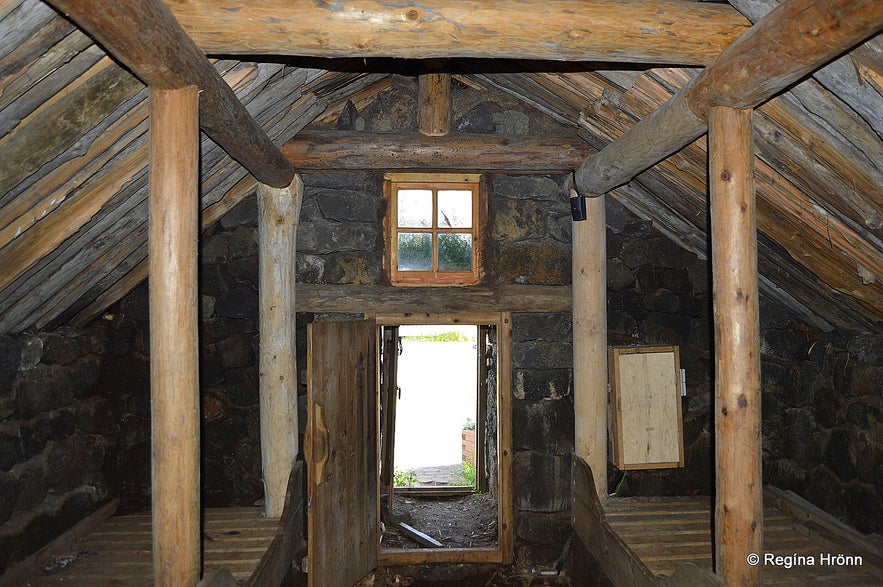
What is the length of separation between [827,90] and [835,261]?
1.32 metres

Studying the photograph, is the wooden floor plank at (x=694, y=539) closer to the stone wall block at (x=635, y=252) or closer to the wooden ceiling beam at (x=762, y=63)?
the stone wall block at (x=635, y=252)

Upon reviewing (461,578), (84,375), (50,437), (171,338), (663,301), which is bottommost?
(461,578)

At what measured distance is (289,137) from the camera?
4.34 m

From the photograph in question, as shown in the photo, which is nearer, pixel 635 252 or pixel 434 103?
pixel 434 103

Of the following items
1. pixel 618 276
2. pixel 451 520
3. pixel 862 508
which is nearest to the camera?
pixel 862 508

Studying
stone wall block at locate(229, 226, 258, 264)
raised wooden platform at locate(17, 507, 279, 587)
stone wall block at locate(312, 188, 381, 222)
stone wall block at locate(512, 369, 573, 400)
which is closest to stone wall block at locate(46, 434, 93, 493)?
raised wooden platform at locate(17, 507, 279, 587)

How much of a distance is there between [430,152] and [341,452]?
2082 mm

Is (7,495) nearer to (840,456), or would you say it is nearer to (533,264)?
(533,264)

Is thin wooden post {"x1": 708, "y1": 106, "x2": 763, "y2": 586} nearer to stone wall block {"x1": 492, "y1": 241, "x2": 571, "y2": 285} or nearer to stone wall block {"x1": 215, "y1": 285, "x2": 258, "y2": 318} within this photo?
stone wall block {"x1": 492, "y1": 241, "x2": 571, "y2": 285}

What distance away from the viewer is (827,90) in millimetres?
2363

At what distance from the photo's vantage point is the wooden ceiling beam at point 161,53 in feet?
5.99

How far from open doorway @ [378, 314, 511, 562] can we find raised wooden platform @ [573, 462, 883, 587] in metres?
0.81

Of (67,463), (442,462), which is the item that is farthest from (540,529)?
(442,462)

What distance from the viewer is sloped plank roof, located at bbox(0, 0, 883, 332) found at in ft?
7.32
